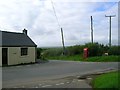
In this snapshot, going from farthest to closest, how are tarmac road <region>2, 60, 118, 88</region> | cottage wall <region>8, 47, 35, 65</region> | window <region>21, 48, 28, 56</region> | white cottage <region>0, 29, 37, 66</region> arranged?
window <region>21, 48, 28, 56</region> < cottage wall <region>8, 47, 35, 65</region> < white cottage <region>0, 29, 37, 66</region> < tarmac road <region>2, 60, 118, 88</region>

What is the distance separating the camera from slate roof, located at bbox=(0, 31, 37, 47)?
3828 centimetres

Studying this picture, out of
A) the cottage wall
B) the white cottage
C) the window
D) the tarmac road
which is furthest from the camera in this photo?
the window

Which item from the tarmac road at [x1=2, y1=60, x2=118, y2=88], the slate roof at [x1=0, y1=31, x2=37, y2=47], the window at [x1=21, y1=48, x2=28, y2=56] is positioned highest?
the slate roof at [x1=0, y1=31, x2=37, y2=47]

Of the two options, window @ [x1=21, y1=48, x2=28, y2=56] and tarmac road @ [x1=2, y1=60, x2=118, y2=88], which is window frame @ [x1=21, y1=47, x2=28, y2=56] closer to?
window @ [x1=21, y1=48, x2=28, y2=56]

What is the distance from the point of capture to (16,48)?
39.3m

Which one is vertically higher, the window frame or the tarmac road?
the window frame

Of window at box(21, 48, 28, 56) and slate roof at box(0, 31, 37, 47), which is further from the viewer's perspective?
window at box(21, 48, 28, 56)

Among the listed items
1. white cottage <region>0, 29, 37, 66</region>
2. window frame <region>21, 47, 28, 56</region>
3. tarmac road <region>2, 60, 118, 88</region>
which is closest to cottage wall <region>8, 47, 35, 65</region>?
white cottage <region>0, 29, 37, 66</region>

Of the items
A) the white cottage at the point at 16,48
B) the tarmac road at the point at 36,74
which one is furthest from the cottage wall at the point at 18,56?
the tarmac road at the point at 36,74

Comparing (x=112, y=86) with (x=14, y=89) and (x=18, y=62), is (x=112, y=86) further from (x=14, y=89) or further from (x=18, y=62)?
(x=18, y=62)

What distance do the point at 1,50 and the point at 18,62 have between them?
3193 mm

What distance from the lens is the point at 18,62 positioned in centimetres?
3934

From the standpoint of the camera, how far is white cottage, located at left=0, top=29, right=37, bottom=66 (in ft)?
124

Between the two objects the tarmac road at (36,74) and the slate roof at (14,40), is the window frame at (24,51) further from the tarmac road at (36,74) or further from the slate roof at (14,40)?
the tarmac road at (36,74)
